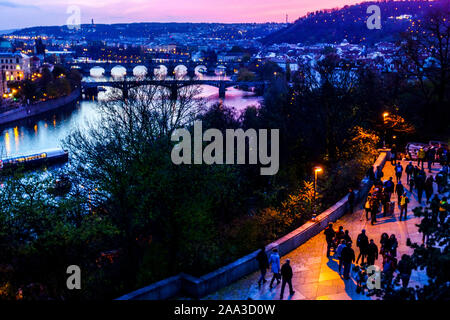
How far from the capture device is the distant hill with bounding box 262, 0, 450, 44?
99.2 m

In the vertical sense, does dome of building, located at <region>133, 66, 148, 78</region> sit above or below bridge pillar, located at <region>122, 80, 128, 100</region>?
above

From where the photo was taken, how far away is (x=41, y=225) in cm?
723

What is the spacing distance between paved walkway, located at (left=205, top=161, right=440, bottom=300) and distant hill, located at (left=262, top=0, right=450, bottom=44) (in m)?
89.2

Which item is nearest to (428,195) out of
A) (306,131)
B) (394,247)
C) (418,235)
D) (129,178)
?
(418,235)

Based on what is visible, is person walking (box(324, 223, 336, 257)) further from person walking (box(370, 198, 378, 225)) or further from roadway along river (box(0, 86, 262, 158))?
roadway along river (box(0, 86, 262, 158))

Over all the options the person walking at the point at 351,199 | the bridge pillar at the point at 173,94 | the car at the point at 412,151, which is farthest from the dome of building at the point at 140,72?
the person walking at the point at 351,199

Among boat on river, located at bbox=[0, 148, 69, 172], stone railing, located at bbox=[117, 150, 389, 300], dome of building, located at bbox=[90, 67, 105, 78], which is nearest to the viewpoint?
stone railing, located at bbox=[117, 150, 389, 300]

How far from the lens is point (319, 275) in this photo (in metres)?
6.77

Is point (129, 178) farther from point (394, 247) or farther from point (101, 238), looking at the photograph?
point (394, 247)

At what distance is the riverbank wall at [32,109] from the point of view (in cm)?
3894

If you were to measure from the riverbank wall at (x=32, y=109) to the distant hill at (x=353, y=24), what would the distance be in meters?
65.3

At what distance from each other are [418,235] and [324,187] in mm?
2671

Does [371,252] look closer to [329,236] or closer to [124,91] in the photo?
[329,236]

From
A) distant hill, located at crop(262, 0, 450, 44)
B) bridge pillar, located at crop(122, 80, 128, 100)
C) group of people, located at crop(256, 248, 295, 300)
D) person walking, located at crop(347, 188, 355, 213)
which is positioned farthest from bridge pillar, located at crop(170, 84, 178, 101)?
distant hill, located at crop(262, 0, 450, 44)
